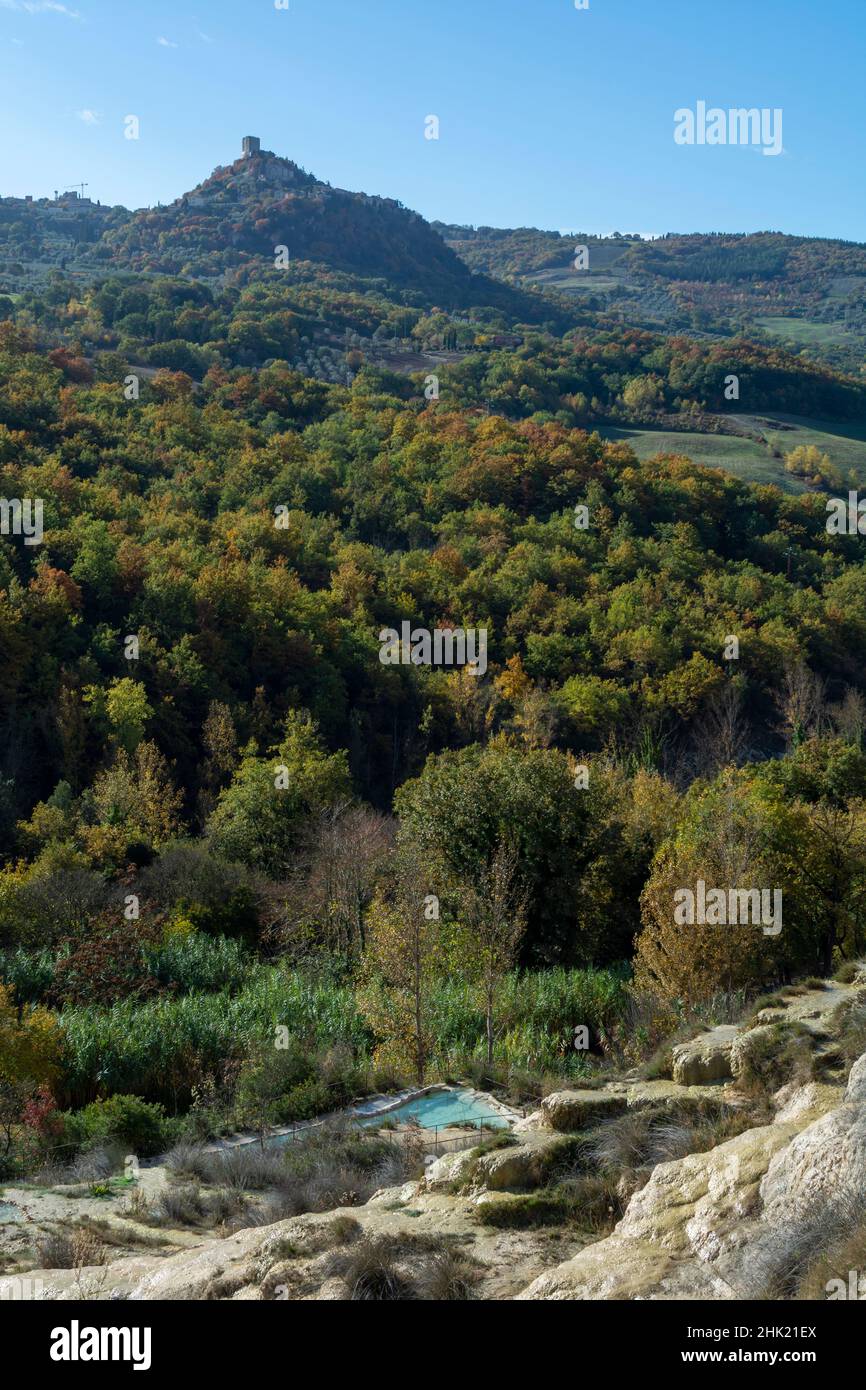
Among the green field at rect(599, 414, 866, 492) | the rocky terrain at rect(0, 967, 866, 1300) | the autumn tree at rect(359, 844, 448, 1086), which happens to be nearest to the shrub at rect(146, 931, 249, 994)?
the autumn tree at rect(359, 844, 448, 1086)

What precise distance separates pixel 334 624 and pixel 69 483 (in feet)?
57.0

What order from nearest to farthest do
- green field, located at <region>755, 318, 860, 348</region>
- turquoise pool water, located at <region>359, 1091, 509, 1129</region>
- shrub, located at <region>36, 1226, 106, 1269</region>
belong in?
shrub, located at <region>36, 1226, 106, 1269</region>, turquoise pool water, located at <region>359, 1091, 509, 1129</region>, green field, located at <region>755, 318, 860, 348</region>

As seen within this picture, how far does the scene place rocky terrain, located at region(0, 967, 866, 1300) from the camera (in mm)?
7824

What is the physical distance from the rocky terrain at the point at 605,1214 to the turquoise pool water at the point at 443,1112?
93.1 inches

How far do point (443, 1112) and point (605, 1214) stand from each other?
6.08 m

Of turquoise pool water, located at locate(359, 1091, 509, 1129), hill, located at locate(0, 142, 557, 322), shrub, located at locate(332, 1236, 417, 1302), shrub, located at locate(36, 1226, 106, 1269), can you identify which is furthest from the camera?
hill, located at locate(0, 142, 557, 322)

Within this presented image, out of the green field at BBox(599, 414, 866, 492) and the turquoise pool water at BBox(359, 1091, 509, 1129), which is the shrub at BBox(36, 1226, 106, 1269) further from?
the green field at BBox(599, 414, 866, 492)

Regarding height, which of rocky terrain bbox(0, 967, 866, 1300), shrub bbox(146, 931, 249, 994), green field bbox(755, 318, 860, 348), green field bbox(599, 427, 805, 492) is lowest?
shrub bbox(146, 931, 249, 994)

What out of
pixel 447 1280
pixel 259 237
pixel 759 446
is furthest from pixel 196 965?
pixel 259 237

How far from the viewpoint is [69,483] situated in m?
60.8

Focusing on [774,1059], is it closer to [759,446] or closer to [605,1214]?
[605,1214]

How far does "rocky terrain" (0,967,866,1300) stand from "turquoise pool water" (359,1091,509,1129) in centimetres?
236

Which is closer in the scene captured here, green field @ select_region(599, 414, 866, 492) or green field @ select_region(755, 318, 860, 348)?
green field @ select_region(599, 414, 866, 492)

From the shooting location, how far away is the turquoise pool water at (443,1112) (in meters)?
14.8
